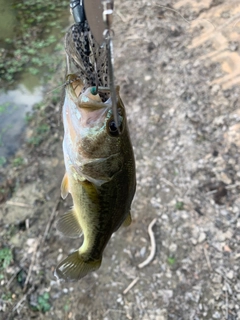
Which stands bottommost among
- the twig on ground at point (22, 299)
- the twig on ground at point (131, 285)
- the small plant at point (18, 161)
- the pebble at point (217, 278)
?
the twig on ground at point (131, 285)

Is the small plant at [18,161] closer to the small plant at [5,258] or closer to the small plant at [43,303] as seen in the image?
the small plant at [5,258]

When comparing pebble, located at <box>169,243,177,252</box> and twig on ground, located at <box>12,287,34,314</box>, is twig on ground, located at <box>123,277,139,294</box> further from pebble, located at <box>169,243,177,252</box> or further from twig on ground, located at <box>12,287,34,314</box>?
twig on ground, located at <box>12,287,34,314</box>

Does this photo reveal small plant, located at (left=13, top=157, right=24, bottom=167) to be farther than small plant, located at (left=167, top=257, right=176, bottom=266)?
Yes

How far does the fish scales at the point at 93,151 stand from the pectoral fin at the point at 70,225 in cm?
9

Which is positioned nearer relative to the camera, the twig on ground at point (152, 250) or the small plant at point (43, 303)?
the small plant at point (43, 303)

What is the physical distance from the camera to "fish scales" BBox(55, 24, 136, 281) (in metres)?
1.35

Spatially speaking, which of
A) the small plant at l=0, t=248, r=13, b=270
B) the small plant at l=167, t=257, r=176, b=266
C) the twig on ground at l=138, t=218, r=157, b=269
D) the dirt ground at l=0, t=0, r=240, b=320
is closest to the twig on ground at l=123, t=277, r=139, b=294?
the dirt ground at l=0, t=0, r=240, b=320

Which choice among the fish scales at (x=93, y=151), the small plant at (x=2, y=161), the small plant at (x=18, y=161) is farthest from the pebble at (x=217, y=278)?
the small plant at (x=2, y=161)

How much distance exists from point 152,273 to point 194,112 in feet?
7.25

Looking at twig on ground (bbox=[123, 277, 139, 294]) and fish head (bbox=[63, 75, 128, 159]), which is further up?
fish head (bbox=[63, 75, 128, 159])

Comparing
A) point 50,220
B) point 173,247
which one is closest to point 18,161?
point 50,220

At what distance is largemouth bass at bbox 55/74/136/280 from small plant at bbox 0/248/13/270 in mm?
1967

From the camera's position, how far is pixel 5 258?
3576 millimetres

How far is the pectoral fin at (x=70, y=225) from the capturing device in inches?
74.8
